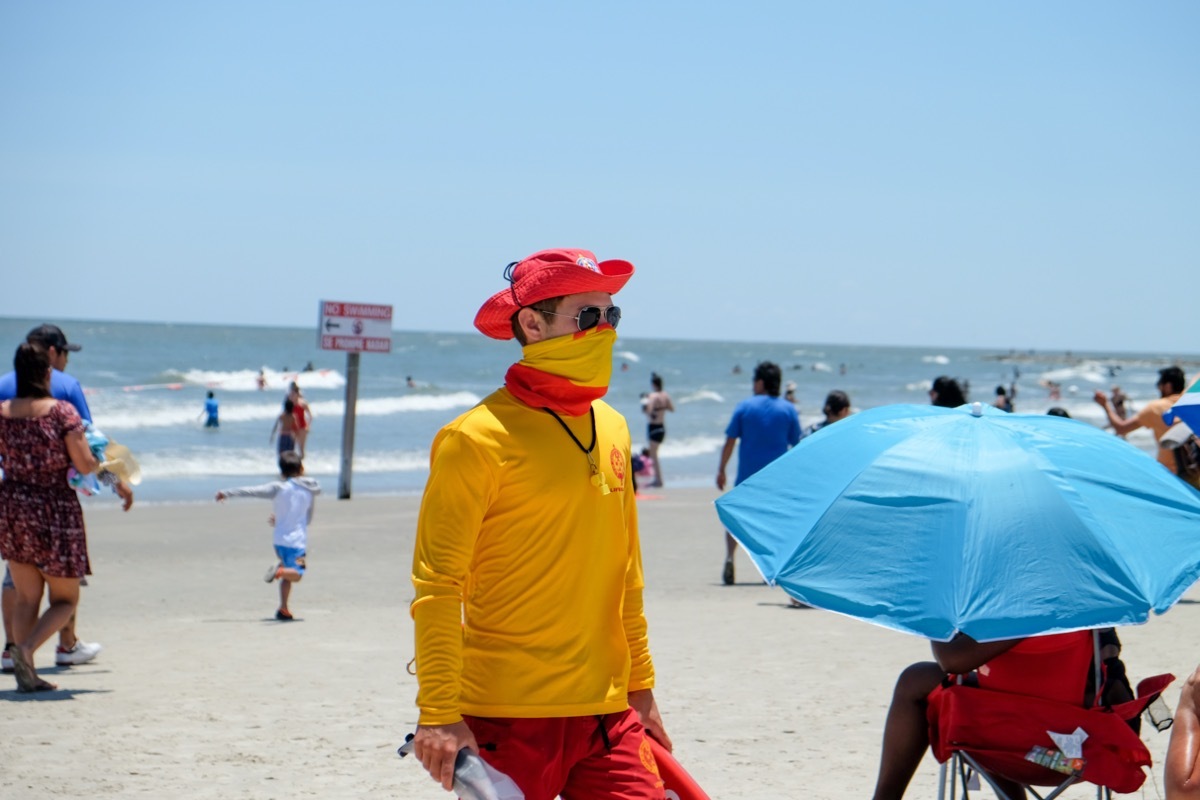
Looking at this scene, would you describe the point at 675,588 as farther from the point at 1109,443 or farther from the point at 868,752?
the point at 1109,443

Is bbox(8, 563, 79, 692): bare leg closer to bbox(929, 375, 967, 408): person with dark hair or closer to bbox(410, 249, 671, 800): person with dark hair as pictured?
bbox(410, 249, 671, 800): person with dark hair

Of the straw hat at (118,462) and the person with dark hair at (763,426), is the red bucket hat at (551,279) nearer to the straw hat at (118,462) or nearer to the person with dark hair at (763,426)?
the straw hat at (118,462)

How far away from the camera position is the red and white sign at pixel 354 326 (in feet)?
57.1

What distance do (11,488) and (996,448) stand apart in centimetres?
516

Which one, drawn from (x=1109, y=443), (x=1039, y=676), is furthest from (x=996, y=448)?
(x=1039, y=676)

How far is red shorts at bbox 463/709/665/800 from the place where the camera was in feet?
9.64

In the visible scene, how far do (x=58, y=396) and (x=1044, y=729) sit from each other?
5419 mm

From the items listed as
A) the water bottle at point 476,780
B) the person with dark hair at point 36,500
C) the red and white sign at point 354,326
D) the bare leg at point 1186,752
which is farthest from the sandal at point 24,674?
the red and white sign at point 354,326

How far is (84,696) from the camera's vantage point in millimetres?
6828

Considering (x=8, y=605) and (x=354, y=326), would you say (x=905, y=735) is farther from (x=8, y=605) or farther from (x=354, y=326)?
(x=354, y=326)

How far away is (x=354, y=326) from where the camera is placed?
17703 mm

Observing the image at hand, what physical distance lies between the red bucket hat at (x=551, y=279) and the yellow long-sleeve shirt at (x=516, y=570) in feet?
0.70

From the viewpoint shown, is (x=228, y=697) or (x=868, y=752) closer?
(x=868, y=752)

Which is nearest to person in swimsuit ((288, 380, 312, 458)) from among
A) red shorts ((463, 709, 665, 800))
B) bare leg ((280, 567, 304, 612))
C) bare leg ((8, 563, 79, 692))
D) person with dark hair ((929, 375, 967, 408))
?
bare leg ((280, 567, 304, 612))
